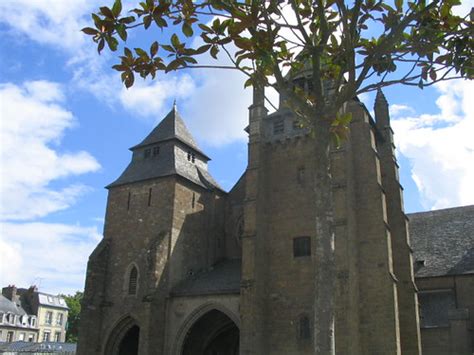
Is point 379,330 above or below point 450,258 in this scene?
below

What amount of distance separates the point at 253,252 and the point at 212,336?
284 inches

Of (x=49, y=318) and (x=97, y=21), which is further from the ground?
(x=97, y=21)

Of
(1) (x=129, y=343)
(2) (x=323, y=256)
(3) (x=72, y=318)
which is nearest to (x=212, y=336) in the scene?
(1) (x=129, y=343)

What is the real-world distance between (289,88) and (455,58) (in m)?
2.99

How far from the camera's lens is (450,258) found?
91.3 ft

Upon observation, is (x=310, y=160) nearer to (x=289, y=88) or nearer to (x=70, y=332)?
(x=289, y=88)

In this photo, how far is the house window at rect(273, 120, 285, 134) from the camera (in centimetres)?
2670

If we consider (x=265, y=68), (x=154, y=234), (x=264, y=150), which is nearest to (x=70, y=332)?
(x=154, y=234)

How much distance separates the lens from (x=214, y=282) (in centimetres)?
2683

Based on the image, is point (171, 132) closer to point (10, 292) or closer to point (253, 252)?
point (253, 252)

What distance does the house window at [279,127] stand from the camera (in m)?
26.7

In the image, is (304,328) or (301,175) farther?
(301,175)

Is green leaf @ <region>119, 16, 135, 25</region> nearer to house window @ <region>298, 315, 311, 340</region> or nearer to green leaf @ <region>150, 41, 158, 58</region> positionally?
green leaf @ <region>150, 41, 158, 58</region>

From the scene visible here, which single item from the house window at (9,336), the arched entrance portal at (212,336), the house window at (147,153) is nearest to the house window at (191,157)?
the house window at (147,153)
